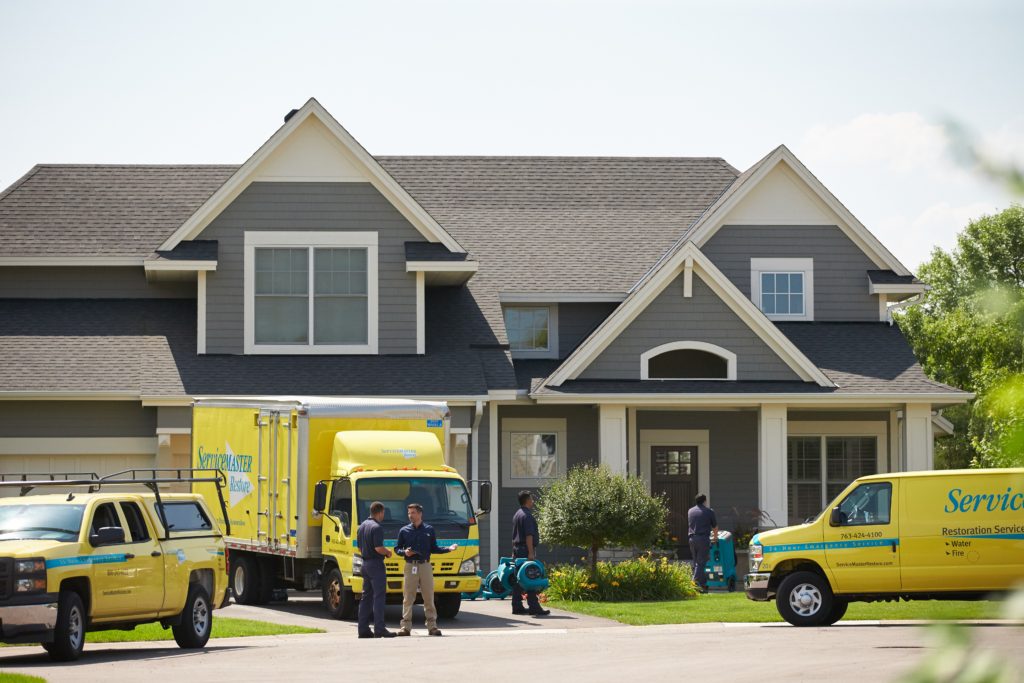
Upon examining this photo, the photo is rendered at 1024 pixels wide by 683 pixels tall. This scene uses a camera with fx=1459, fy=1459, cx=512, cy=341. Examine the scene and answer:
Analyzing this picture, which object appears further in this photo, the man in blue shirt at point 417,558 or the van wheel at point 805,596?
the van wheel at point 805,596

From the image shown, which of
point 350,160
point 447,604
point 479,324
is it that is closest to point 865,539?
point 447,604

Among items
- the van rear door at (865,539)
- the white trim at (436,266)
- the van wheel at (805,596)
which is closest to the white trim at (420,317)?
the white trim at (436,266)

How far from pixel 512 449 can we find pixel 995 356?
2701cm

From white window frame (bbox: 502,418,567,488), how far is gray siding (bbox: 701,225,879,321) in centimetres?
490

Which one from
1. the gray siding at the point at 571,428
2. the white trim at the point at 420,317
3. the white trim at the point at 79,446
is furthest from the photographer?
the gray siding at the point at 571,428

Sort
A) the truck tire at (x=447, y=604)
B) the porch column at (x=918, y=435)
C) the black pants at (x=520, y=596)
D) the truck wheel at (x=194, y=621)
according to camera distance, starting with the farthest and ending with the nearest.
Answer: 1. the porch column at (x=918, y=435)
2. the black pants at (x=520, y=596)
3. the truck tire at (x=447, y=604)
4. the truck wheel at (x=194, y=621)

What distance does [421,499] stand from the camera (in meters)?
20.7

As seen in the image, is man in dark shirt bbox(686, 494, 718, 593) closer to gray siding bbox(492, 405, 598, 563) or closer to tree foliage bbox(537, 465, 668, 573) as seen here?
tree foliage bbox(537, 465, 668, 573)

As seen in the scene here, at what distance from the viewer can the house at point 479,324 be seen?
1065 inches

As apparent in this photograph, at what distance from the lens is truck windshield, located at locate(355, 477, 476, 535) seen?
66.8 feet

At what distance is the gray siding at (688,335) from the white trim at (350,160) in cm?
362

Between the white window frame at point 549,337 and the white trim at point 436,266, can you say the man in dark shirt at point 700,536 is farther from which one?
the white trim at point 436,266

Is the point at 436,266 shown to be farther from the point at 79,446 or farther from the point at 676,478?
the point at 79,446

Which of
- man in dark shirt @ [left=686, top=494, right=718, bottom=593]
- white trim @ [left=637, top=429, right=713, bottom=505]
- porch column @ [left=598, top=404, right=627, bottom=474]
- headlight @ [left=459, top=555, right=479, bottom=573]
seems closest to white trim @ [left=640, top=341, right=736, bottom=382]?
porch column @ [left=598, top=404, right=627, bottom=474]
